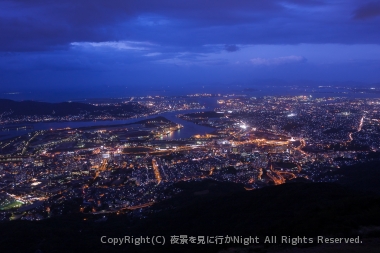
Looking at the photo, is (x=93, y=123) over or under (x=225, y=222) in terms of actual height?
over

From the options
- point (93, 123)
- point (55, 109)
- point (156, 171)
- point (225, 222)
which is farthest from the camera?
point (55, 109)

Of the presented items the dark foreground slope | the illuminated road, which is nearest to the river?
the illuminated road

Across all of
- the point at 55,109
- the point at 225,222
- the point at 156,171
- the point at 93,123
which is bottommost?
the point at 156,171

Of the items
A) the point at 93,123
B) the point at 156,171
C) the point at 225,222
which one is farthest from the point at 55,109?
the point at 225,222

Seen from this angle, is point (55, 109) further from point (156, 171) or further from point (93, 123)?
point (156, 171)

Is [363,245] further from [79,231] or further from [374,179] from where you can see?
[374,179]

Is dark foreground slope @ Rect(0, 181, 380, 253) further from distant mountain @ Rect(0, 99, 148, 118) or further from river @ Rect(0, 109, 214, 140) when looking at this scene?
distant mountain @ Rect(0, 99, 148, 118)

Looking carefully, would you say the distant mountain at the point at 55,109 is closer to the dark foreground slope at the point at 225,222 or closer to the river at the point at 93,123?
the river at the point at 93,123

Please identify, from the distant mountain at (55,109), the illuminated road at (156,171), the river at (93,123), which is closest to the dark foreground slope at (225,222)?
the illuminated road at (156,171)
